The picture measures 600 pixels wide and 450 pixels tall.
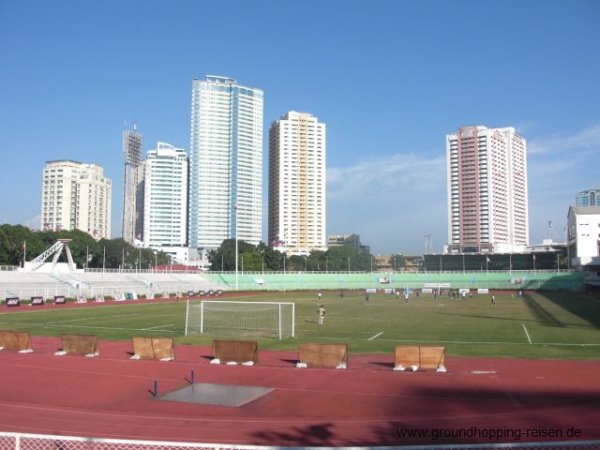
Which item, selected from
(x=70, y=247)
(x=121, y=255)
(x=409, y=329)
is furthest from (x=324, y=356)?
(x=121, y=255)

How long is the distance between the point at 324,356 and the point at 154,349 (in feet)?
25.2

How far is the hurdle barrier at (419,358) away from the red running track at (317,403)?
A: 0.56m

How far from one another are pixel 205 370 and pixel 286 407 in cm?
696

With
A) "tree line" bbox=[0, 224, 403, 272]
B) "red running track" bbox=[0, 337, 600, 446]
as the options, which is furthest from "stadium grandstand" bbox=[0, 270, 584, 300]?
"red running track" bbox=[0, 337, 600, 446]

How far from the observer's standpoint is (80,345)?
25.2 metres

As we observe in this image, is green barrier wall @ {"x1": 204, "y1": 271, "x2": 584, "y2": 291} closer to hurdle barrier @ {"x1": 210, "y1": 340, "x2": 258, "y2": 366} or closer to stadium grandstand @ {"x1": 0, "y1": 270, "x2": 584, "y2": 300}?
stadium grandstand @ {"x1": 0, "y1": 270, "x2": 584, "y2": 300}

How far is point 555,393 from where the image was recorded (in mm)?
16656

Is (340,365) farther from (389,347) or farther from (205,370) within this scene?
(389,347)

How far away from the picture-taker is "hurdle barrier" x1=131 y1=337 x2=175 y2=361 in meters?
23.7

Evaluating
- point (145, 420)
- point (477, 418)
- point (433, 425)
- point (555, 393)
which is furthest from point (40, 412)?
point (555, 393)

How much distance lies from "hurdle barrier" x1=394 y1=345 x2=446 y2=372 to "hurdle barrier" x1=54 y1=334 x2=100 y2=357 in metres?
13.9

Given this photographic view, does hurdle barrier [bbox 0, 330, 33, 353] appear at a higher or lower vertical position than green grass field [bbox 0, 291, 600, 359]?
higher

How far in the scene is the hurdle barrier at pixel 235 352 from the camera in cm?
2250

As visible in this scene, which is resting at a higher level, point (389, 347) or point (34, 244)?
point (34, 244)
